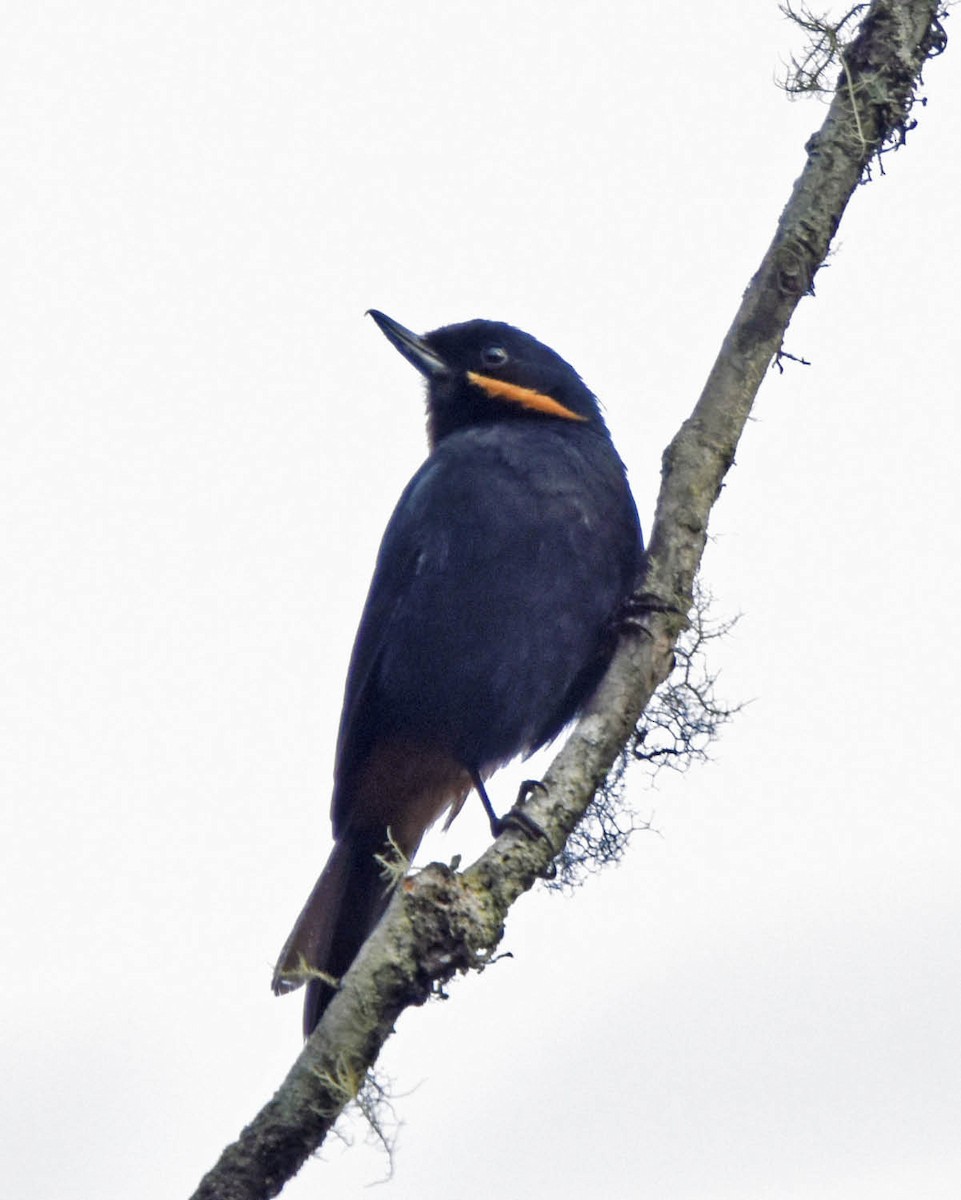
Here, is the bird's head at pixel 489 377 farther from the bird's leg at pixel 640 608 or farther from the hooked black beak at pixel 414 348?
the bird's leg at pixel 640 608

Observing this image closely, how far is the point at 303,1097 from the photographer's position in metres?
2.96

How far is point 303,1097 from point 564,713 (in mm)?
2330

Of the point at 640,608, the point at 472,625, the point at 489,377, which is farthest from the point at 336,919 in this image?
the point at 489,377

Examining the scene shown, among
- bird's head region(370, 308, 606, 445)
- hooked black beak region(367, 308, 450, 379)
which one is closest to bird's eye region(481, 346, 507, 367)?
bird's head region(370, 308, 606, 445)

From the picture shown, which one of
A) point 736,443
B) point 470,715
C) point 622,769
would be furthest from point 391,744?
point 736,443

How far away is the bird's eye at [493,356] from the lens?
5.57 meters

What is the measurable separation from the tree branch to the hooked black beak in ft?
5.24

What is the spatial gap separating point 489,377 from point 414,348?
0.29 m

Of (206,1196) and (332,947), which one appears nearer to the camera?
(206,1196)

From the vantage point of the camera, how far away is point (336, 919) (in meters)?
4.92

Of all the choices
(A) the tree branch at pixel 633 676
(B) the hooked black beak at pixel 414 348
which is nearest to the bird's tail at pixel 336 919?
(A) the tree branch at pixel 633 676

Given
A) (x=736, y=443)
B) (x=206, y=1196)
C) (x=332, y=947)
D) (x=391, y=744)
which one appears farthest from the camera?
(x=391, y=744)

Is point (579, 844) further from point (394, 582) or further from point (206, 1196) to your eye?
point (206, 1196)

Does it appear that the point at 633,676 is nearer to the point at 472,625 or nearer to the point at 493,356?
the point at 472,625
